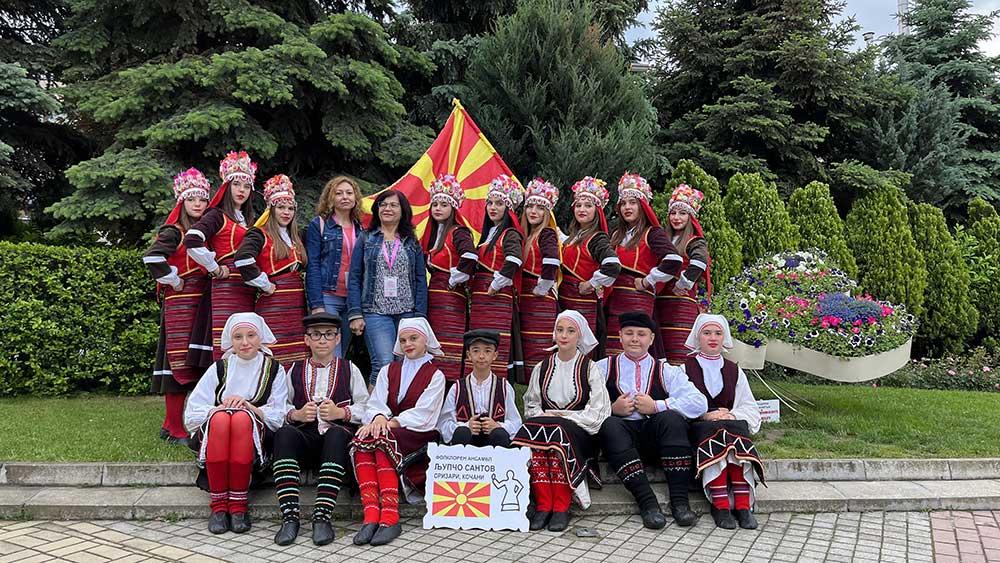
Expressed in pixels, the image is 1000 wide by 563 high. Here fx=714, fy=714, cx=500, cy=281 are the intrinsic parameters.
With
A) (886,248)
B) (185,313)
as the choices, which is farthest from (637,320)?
(886,248)

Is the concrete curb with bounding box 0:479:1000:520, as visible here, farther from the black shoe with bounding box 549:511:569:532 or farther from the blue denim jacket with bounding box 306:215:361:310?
the blue denim jacket with bounding box 306:215:361:310

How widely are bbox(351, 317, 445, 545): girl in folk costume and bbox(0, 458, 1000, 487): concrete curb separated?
2.24ft

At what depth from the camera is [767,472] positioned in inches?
197

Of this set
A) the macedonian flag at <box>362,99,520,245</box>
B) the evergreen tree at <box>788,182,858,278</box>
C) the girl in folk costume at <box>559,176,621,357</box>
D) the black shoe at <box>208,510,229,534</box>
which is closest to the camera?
the black shoe at <box>208,510,229,534</box>

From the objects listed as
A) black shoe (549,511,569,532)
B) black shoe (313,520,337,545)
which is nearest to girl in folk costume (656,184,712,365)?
black shoe (549,511,569,532)

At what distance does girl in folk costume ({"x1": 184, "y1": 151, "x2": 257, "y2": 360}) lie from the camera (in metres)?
5.13

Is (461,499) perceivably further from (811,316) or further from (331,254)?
(811,316)

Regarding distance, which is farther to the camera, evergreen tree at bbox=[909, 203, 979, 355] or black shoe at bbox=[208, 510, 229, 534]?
evergreen tree at bbox=[909, 203, 979, 355]

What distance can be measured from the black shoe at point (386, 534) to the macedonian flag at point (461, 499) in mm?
260

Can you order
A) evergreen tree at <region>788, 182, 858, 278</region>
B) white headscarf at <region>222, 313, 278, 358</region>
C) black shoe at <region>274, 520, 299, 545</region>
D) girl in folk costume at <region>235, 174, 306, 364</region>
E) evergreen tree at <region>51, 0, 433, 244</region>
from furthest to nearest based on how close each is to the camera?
evergreen tree at <region>788, 182, 858, 278</region> → evergreen tree at <region>51, 0, 433, 244</region> → girl in folk costume at <region>235, 174, 306, 364</region> → white headscarf at <region>222, 313, 278, 358</region> → black shoe at <region>274, 520, 299, 545</region>

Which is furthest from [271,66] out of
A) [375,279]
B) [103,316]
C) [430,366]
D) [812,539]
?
[812,539]

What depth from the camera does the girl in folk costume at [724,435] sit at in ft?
14.2

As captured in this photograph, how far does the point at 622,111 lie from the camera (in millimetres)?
8812

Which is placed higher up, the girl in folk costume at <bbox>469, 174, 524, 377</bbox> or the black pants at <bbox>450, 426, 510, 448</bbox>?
the girl in folk costume at <bbox>469, 174, 524, 377</bbox>
